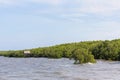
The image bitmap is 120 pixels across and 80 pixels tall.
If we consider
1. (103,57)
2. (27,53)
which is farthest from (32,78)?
(27,53)

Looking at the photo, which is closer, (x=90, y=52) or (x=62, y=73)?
(x=62, y=73)

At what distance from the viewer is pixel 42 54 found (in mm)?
145750

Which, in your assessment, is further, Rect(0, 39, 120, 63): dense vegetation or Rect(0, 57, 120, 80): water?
Rect(0, 39, 120, 63): dense vegetation

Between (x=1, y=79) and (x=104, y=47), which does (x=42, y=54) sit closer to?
(x=104, y=47)

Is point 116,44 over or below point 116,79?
over

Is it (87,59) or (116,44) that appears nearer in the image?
(87,59)

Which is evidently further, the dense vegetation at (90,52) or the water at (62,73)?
the dense vegetation at (90,52)

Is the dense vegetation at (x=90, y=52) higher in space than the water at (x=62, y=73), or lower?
higher

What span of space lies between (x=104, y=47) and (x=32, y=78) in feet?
205

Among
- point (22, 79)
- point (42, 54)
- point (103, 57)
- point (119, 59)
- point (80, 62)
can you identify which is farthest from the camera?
point (42, 54)

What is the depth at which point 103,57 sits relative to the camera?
99.7 m

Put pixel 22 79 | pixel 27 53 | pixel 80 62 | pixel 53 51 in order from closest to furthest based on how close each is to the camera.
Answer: pixel 22 79
pixel 80 62
pixel 53 51
pixel 27 53

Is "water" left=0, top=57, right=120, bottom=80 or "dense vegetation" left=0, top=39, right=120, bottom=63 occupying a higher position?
"dense vegetation" left=0, top=39, right=120, bottom=63

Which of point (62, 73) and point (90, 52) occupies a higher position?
point (90, 52)
